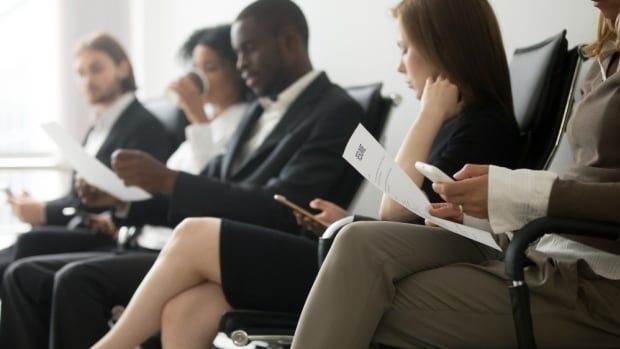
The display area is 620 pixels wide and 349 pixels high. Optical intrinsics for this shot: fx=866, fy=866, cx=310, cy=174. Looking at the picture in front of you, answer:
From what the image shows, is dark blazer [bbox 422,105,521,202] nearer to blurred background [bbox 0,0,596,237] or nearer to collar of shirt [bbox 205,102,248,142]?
collar of shirt [bbox 205,102,248,142]

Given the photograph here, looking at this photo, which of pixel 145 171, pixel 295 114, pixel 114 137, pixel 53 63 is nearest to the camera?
pixel 145 171

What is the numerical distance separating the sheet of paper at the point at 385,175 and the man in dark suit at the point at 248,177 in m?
0.83

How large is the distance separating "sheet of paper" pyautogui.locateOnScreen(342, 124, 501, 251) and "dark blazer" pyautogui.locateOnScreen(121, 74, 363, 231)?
828 mm

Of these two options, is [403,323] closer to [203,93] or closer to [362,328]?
[362,328]

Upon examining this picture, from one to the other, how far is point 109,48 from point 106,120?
331 millimetres

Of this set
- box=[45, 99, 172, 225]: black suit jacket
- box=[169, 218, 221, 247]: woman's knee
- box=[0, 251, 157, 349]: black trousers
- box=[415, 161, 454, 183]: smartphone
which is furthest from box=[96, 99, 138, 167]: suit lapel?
box=[415, 161, 454, 183]: smartphone

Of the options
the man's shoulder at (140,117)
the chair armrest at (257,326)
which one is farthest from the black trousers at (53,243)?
the chair armrest at (257,326)

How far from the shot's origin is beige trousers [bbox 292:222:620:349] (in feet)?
4.30

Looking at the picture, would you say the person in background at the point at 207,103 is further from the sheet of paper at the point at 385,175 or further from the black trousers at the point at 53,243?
the sheet of paper at the point at 385,175

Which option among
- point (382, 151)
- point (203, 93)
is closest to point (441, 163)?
point (382, 151)

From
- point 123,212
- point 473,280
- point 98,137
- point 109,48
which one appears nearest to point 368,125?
point 123,212

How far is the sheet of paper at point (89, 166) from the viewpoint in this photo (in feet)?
7.66

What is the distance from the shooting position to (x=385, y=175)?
4.42 feet

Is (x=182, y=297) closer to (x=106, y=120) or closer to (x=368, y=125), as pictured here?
(x=368, y=125)
